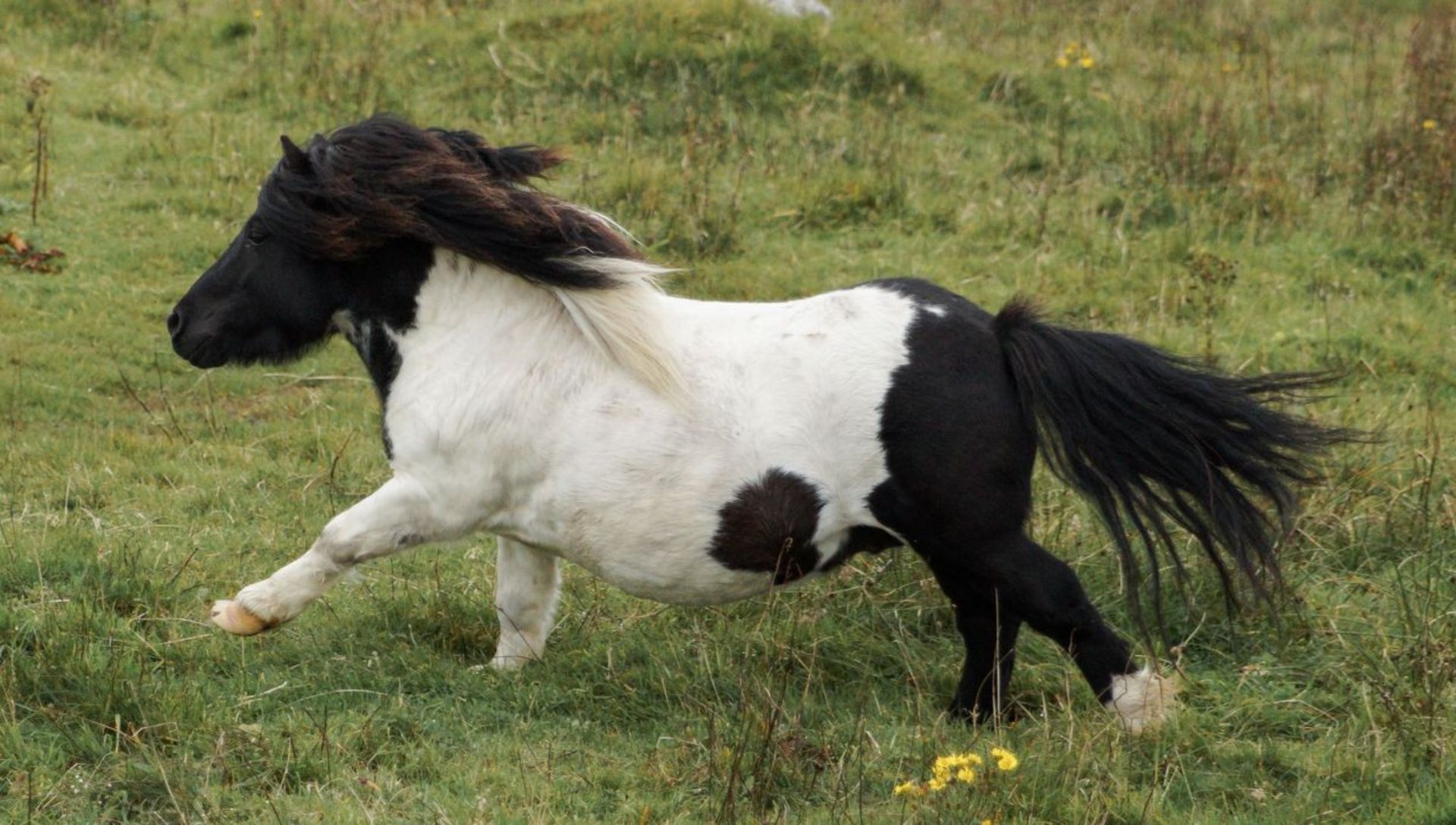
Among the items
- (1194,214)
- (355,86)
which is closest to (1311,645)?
(1194,214)

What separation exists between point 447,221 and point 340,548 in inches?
36.3

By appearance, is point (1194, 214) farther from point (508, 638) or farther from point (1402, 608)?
point (508, 638)

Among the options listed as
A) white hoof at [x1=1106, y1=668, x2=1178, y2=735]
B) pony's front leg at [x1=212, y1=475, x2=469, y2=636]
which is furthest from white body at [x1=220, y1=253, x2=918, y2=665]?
white hoof at [x1=1106, y1=668, x2=1178, y2=735]

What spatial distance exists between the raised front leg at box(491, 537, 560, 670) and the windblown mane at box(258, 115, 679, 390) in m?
0.82

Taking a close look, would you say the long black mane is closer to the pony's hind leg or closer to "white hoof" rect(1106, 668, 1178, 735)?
the pony's hind leg

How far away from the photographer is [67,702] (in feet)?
13.7

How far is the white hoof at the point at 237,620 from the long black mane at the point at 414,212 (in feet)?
3.20

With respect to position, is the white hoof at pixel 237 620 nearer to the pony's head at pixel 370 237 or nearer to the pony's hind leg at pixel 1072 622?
the pony's head at pixel 370 237

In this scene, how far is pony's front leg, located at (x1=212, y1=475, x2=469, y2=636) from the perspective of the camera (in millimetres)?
4262

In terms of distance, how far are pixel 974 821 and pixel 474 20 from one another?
8734 millimetres

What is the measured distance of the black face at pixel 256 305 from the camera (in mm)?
4480

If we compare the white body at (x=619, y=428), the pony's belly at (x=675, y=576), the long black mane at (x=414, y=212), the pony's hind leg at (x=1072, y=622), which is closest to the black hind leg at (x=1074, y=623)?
the pony's hind leg at (x=1072, y=622)

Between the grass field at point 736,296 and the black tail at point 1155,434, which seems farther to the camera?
the black tail at point 1155,434

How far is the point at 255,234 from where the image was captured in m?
4.49
